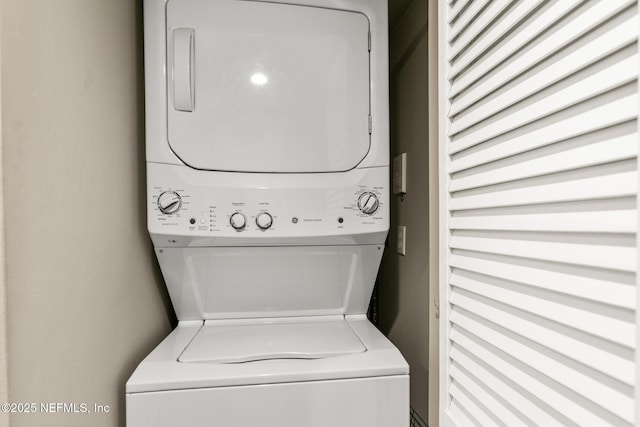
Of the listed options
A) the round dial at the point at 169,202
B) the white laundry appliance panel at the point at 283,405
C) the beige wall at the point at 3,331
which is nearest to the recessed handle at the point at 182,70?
the round dial at the point at 169,202

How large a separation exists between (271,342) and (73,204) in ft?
2.40

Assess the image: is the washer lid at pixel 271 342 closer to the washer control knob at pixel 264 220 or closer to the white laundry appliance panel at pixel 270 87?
the washer control knob at pixel 264 220

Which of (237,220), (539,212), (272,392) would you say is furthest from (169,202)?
(539,212)

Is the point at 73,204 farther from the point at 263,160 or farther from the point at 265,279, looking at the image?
the point at 265,279

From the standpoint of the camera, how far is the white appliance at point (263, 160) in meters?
1.29

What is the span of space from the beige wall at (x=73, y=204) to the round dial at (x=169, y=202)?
0.39 feet

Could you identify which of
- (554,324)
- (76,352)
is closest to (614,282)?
(554,324)

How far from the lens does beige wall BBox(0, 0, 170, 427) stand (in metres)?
0.76

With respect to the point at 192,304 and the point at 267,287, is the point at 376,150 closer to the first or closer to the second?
the point at 267,287

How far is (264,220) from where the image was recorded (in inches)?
53.0

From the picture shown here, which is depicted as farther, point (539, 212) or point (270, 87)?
point (270, 87)

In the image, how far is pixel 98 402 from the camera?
1.05m

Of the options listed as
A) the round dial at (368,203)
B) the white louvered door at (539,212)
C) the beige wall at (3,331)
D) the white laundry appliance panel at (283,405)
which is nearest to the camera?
the white louvered door at (539,212)

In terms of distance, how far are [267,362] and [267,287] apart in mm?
386
